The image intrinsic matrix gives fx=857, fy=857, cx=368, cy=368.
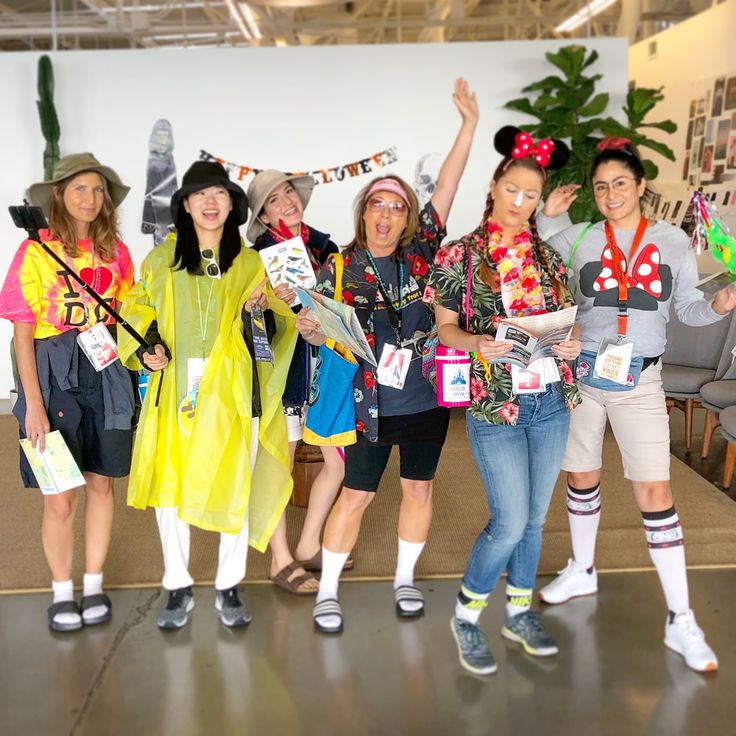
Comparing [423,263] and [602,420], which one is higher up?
[423,263]

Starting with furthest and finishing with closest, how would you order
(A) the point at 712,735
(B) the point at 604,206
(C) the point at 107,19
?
(C) the point at 107,19 < (B) the point at 604,206 < (A) the point at 712,735

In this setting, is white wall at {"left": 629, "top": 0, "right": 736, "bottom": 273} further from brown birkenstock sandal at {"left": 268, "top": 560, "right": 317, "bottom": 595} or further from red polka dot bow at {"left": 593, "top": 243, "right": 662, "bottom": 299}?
brown birkenstock sandal at {"left": 268, "top": 560, "right": 317, "bottom": 595}

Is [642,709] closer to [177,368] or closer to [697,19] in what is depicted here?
[177,368]

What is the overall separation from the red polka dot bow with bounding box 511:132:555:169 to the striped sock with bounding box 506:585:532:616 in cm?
133

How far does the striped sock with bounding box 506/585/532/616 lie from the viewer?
2756 millimetres

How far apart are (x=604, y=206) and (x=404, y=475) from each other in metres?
1.09

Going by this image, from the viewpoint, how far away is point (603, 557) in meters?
3.55

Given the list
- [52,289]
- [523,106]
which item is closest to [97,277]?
[52,289]

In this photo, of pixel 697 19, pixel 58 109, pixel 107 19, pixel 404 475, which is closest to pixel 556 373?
pixel 404 475

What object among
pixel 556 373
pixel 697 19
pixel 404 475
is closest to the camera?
pixel 556 373

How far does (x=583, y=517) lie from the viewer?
3055 mm

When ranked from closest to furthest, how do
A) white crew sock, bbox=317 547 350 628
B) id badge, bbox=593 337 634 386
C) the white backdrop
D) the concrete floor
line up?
the concrete floor → id badge, bbox=593 337 634 386 → white crew sock, bbox=317 547 350 628 → the white backdrop

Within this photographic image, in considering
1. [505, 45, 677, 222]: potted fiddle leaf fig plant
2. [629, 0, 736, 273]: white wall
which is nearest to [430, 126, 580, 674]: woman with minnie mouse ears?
[505, 45, 677, 222]: potted fiddle leaf fig plant

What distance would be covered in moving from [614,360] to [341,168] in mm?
4145
